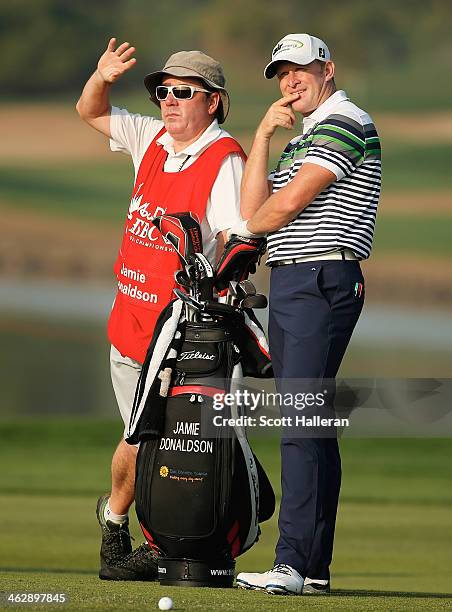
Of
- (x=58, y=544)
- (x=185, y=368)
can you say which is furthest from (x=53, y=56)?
(x=185, y=368)

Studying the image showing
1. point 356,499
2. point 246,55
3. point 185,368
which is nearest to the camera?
point 185,368

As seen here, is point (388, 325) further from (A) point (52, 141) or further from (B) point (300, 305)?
(B) point (300, 305)

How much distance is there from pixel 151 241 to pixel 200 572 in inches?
45.3

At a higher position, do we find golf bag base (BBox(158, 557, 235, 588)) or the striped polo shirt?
the striped polo shirt

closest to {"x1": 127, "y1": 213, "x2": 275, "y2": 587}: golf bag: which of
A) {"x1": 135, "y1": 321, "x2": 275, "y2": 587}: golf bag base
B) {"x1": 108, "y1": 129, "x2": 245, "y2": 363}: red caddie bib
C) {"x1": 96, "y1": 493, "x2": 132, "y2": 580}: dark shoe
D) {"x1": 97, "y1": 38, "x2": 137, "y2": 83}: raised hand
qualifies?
{"x1": 135, "y1": 321, "x2": 275, "y2": 587}: golf bag base

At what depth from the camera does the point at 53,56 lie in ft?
75.9

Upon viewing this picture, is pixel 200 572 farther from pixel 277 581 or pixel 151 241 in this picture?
pixel 151 241

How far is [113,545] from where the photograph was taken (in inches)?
204

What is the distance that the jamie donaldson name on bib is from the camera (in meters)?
4.35

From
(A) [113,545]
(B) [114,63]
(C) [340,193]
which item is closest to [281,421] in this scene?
(C) [340,193]

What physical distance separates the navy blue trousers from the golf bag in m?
0.15

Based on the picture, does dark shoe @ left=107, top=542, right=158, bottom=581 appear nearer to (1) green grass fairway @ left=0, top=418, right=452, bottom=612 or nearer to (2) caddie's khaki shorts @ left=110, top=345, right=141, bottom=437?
(1) green grass fairway @ left=0, top=418, right=452, bottom=612

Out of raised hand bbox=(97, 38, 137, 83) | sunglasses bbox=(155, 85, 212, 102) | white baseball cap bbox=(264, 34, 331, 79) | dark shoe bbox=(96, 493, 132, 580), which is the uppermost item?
raised hand bbox=(97, 38, 137, 83)

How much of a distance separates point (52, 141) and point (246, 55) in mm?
3540
